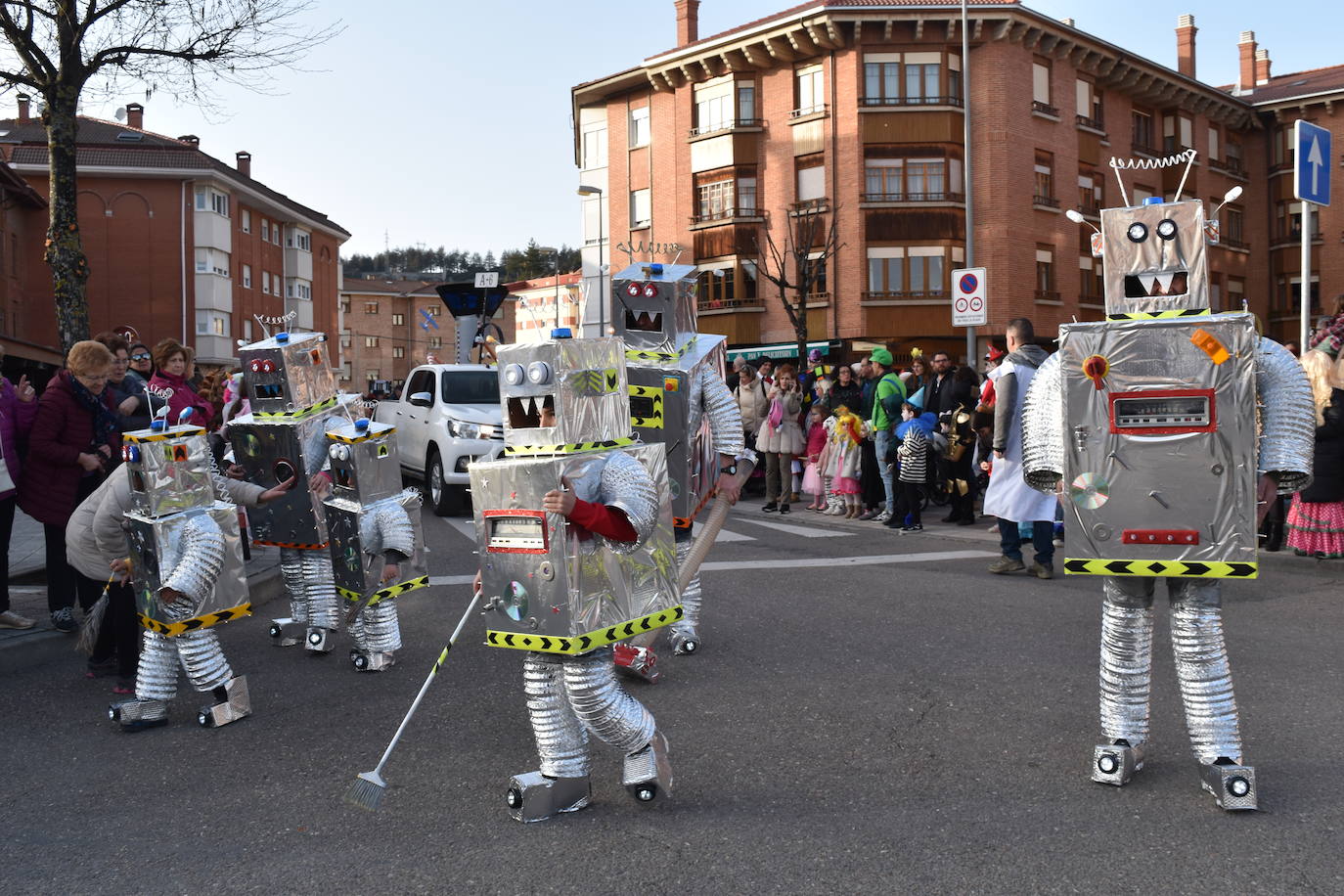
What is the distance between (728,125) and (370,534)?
35495mm

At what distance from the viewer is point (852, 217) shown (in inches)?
1503

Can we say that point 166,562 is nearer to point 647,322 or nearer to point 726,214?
point 647,322

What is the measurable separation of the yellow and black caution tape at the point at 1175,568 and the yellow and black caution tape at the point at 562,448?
1687 millimetres

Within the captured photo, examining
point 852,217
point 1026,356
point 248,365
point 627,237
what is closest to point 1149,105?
point 852,217

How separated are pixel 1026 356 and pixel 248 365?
5733mm

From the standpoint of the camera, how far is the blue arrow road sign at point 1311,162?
1092 centimetres

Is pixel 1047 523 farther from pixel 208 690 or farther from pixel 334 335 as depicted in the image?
pixel 334 335

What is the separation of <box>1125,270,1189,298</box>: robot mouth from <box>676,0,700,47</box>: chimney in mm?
41672

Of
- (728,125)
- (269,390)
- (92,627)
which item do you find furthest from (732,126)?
(92,627)

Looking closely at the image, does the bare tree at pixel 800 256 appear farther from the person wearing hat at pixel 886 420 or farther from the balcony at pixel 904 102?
the person wearing hat at pixel 886 420

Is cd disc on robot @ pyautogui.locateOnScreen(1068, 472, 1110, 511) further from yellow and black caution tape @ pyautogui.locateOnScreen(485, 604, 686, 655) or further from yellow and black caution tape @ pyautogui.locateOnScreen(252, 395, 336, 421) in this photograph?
yellow and black caution tape @ pyautogui.locateOnScreen(252, 395, 336, 421)

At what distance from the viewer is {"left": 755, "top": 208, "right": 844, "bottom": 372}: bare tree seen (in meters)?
36.9

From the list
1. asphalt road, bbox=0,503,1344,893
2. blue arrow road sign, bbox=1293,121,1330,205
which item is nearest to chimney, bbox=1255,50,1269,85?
blue arrow road sign, bbox=1293,121,1330,205

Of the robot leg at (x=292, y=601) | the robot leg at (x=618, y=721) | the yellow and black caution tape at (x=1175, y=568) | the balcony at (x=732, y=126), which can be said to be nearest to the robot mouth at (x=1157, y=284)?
the yellow and black caution tape at (x=1175, y=568)
